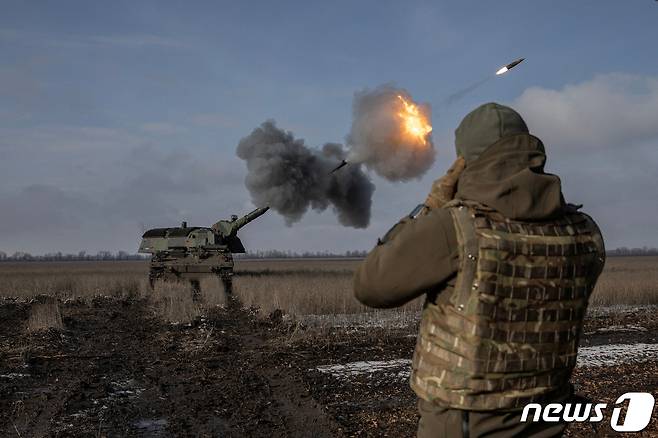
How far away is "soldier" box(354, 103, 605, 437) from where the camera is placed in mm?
2123

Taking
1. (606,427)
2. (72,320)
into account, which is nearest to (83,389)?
(606,427)

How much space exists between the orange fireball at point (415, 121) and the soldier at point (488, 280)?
1333cm

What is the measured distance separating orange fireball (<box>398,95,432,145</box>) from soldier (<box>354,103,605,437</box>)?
13330mm

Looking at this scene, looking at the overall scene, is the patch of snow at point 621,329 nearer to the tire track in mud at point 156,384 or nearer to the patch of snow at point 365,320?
the patch of snow at point 365,320

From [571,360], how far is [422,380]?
25.6 inches

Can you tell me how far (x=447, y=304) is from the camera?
7.22 ft

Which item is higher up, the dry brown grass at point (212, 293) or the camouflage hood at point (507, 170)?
the camouflage hood at point (507, 170)

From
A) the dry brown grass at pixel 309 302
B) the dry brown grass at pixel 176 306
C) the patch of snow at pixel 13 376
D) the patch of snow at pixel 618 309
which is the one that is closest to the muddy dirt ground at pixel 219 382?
the patch of snow at pixel 13 376

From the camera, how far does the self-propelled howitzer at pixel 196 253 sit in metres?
24.5

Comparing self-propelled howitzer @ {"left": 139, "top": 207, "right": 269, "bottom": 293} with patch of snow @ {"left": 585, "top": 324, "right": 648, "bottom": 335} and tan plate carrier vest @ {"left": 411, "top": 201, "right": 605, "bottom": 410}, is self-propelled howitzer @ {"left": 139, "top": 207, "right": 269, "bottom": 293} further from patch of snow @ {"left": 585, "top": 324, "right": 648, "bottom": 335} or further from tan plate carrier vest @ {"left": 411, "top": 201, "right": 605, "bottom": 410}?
tan plate carrier vest @ {"left": 411, "top": 201, "right": 605, "bottom": 410}

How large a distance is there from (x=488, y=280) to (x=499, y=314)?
15cm

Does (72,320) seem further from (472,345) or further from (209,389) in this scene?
(472,345)

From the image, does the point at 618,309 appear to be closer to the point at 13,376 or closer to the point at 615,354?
the point at 615,354

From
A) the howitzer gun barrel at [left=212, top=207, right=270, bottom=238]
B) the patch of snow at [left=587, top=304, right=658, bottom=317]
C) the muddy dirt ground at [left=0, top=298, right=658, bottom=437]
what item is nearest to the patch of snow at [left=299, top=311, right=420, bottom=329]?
the muddy dirt ground at [left=0, top=298, right=658, bottom=437]
